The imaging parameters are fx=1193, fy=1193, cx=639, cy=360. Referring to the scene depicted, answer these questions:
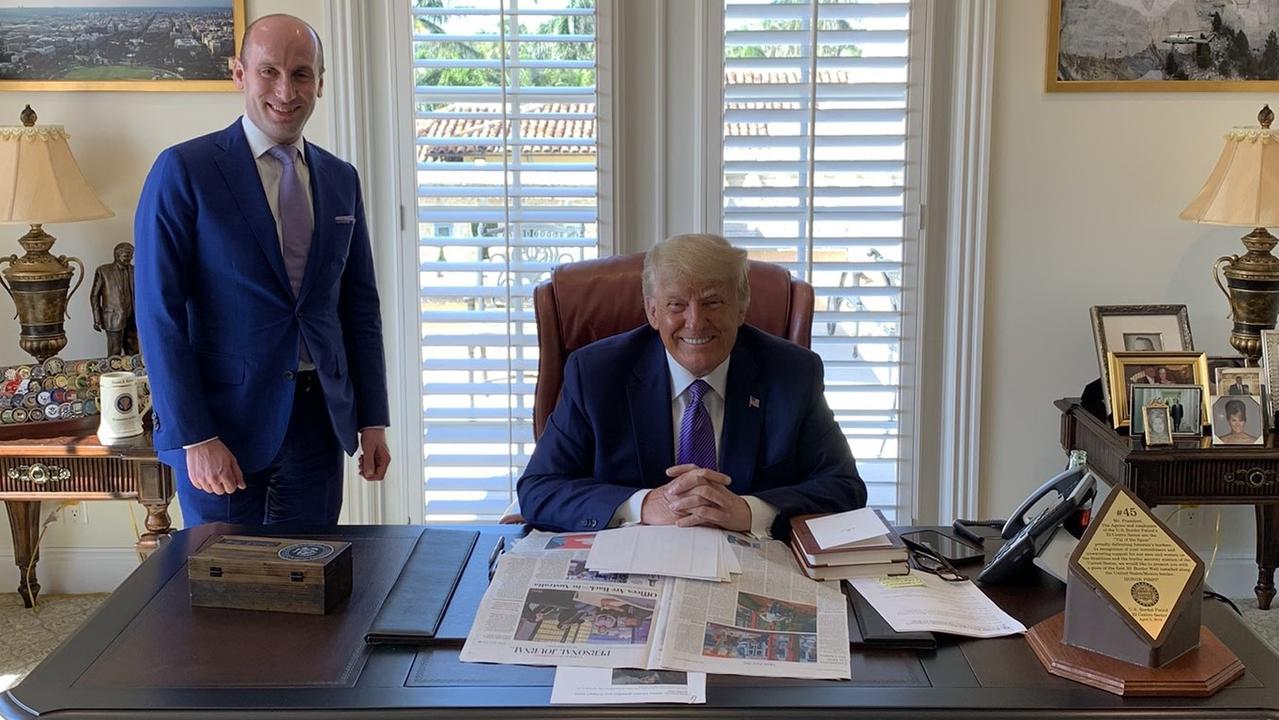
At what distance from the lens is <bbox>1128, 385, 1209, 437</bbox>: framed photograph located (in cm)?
290

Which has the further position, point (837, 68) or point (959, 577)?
point (837, 68)

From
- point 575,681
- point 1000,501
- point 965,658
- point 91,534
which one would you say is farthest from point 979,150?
point 91,534

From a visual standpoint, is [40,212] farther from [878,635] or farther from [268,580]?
[878,635]

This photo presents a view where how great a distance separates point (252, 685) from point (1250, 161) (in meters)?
2.63

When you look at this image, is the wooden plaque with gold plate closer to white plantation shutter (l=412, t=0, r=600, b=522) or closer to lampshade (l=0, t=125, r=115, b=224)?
white plantation shutter (l=412, t=0, r=600, b=522)

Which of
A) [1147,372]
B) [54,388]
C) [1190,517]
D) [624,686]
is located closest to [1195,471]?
[1147,372]

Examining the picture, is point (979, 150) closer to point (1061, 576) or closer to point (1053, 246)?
point (1053, 246)

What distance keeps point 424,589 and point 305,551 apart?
0.17 meters

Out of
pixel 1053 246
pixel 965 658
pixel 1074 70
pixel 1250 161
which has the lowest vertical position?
pixel 965 658

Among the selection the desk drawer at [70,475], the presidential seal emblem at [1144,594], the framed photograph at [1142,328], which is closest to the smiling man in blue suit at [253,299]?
the desk drawer at [70,475]

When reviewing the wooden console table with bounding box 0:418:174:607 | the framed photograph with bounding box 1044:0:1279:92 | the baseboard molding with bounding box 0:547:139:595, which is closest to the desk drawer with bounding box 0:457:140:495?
the wooden console table with bounding box 0:418:174:607

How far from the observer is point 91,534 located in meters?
3.54

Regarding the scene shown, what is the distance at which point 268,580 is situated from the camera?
161cm

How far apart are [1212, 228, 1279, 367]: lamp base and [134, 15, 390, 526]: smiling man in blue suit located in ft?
7.36
